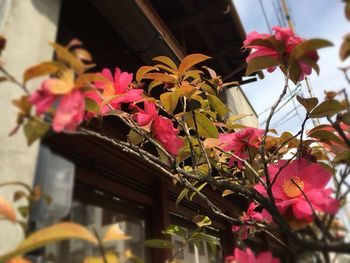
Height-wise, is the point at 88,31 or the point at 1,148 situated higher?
the point at 88,31

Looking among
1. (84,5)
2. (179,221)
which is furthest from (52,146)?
(179,221)

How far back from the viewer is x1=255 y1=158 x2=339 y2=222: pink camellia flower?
1.90 feet

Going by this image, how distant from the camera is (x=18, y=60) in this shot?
823 mm

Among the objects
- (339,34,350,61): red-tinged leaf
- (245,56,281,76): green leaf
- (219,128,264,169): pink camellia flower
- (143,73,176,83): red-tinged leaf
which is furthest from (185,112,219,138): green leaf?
(339,34,350,61): red-tinged leaf

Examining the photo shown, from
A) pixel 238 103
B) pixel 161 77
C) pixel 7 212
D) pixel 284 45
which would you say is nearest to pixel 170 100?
pixel 161 77

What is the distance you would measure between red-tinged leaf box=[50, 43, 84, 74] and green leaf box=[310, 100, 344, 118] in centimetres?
58

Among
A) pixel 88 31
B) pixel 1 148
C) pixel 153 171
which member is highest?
pixel 88 31

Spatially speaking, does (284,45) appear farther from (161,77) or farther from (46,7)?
(46,7)

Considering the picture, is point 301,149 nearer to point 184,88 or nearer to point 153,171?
point 184,88

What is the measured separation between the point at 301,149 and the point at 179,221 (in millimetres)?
1468

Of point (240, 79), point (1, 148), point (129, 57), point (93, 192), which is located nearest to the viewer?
point (1, 148)

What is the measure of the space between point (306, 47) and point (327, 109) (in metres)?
0.23

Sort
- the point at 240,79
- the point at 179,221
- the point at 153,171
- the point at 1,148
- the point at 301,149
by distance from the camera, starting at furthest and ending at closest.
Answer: the point at 240,79
the point at 179,221
the point at 153,171
the point at 301,149
the point at 1,148

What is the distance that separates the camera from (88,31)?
1.42m
